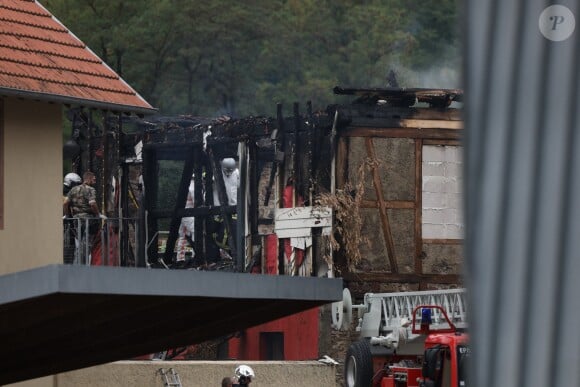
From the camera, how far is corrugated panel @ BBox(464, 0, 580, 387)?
106 inches

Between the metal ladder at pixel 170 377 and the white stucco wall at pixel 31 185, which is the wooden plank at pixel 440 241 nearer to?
the metal ladder at pixel 170 377

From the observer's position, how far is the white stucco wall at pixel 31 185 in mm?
16875

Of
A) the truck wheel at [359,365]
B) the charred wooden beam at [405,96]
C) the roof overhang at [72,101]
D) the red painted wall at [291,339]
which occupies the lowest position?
the red painted wall at [291,339]

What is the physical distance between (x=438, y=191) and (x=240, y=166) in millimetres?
4372

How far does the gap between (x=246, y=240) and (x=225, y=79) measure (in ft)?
130

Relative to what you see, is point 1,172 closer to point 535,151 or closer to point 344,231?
point 344,231

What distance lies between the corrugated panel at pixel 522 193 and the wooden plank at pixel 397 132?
25830mm

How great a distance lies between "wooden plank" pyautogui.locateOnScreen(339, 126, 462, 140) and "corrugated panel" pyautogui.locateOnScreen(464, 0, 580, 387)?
1017 inches

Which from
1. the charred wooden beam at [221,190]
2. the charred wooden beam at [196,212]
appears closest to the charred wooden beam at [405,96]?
the charred wooden beam at [221,190]

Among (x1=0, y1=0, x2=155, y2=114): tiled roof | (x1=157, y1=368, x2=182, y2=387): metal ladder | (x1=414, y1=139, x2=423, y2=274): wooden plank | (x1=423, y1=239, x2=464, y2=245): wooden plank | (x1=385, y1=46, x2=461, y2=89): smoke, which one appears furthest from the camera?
(x1=385, y1=46, x2=461, y2=89): smoke

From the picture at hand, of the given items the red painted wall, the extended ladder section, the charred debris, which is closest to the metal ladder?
the extended ladder section

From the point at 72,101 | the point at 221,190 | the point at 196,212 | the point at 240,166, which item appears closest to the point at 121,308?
the point at 72,101

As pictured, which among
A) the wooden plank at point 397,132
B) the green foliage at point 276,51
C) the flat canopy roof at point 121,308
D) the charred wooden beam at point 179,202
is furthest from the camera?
the green foliage at point 276,51

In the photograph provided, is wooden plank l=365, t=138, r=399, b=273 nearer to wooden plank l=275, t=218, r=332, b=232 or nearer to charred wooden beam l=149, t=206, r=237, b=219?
wooden plank l=275, t=218, r=332, b=232
